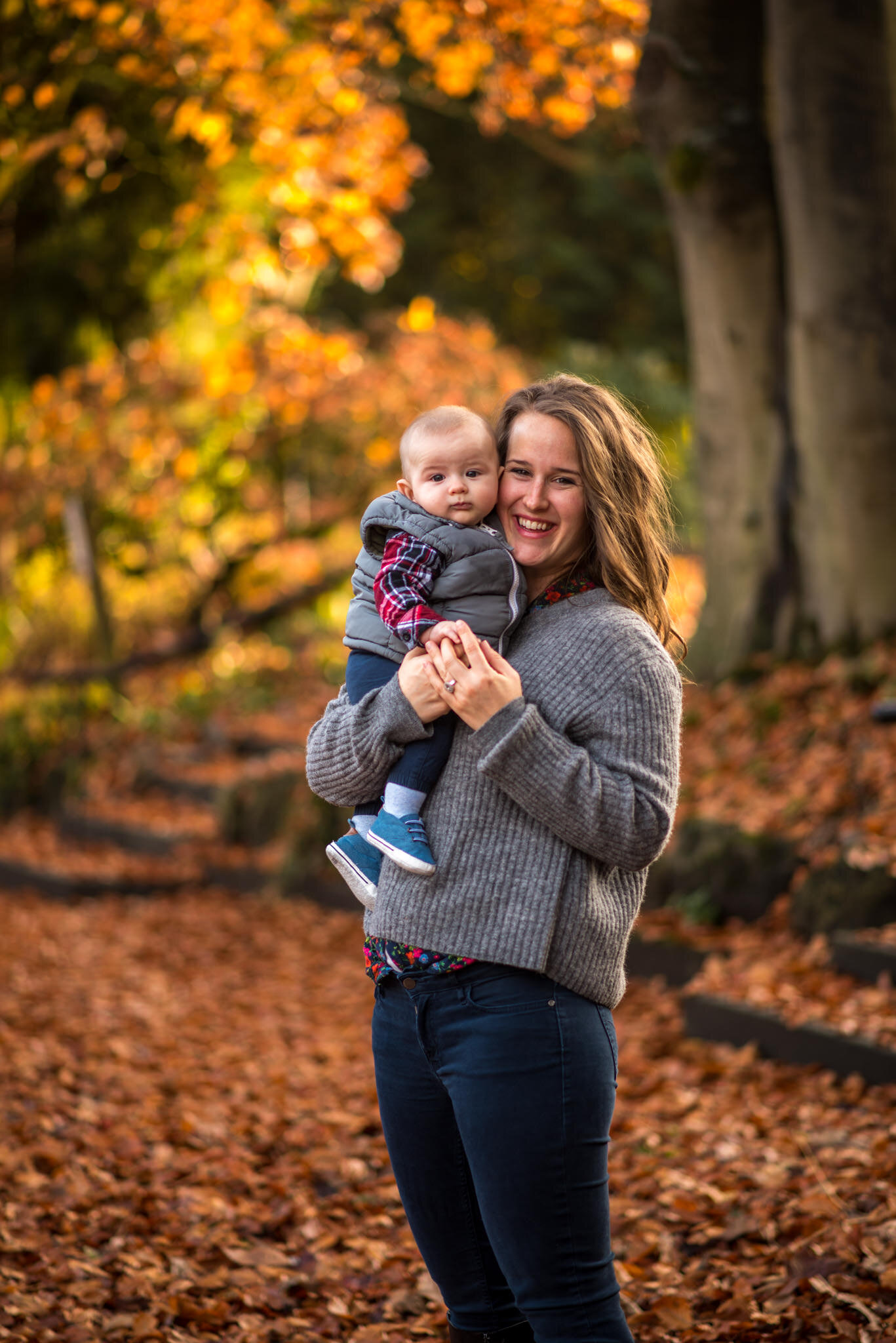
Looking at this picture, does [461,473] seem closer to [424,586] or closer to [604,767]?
[424,586]

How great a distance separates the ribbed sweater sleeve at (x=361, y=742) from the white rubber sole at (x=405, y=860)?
0.14 meters

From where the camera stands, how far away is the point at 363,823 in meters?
2.23

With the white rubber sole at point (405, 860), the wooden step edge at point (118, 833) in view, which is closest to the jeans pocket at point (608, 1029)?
the white rubber sole at point (405, 860)

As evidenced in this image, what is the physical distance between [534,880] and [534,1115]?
1.21ft

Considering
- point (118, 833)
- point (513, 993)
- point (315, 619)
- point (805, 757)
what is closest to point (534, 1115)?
point (513, 993)

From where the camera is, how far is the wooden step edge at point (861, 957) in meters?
4.57

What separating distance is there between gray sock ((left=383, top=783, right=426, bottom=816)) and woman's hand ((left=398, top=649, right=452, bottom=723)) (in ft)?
0.41

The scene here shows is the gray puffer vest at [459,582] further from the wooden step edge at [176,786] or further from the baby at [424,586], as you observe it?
the wooden step edge at [176,786]

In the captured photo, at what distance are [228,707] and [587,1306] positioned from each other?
998 centimetres

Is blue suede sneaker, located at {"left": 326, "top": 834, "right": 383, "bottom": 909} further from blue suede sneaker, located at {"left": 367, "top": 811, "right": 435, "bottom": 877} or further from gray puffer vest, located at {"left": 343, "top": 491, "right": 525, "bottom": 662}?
gray puffer vest, located at {"left": 343, "top": 491, "right": 525, "bottom": 662}

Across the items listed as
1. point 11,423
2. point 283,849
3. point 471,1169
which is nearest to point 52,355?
point 11,423

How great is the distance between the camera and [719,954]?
5336mm

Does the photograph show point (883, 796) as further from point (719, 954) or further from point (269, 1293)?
point (269, 1293)

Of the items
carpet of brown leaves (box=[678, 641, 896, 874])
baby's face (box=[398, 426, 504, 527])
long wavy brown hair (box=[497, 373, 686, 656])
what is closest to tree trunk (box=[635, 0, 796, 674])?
carpet of brown leaves (box=[678, 641, 896, 874])
